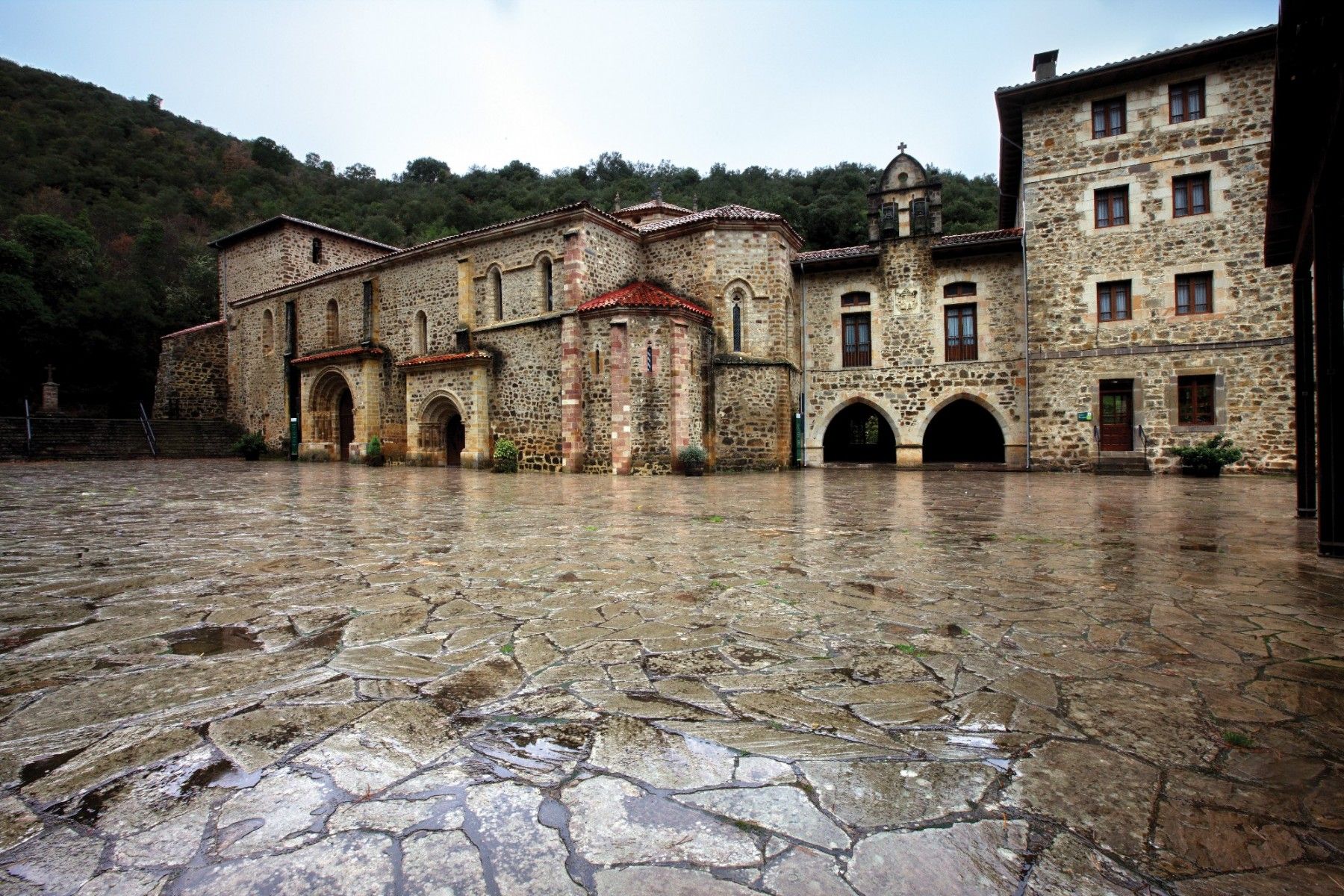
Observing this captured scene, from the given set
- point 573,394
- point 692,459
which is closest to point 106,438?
point 573,394

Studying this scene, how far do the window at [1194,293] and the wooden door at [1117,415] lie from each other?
2.27 metres

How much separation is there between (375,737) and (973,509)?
8.23 metres

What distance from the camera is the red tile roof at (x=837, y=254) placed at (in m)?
20.0

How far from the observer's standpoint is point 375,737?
211 cm

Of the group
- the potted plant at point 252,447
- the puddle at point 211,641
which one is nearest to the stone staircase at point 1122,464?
the puddle at point 211,641

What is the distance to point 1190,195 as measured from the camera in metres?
16.4

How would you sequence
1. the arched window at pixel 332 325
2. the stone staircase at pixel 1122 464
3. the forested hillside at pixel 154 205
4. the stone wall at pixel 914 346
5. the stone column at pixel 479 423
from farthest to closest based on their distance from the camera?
the forested hillside at pixel 154 205, the arched window at pixel 332 325, the stone column at pixel 479 423, the stone wall at pixel 914 346, the stone staircase at pixel 1122 464

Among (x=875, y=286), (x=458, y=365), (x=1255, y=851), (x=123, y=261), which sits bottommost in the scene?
(x=1255, y=851)

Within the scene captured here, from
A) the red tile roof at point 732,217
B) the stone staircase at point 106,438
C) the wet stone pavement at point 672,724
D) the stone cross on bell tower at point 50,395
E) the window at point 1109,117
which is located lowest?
the wet stone pavement at point 672,724

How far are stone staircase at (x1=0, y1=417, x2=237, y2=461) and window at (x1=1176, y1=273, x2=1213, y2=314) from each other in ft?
119

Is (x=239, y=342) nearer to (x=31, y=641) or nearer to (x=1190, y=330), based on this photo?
(x=31, y=641)

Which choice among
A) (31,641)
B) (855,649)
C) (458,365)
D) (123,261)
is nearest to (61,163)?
(123,261)

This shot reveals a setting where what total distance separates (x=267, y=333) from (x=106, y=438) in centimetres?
732

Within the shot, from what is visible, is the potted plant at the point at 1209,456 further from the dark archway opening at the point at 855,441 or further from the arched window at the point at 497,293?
the arched window at the point at 497,293
